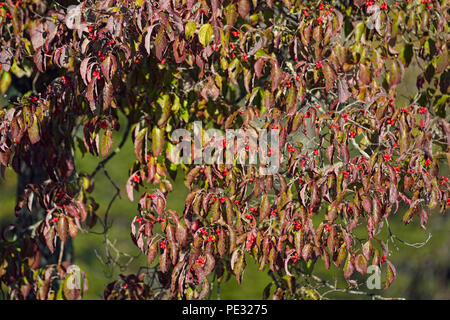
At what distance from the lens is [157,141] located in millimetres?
2246

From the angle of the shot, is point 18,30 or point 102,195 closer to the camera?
point 18,30

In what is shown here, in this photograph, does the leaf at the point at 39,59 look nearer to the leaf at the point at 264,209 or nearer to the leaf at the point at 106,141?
the leaf at the point at 106,141

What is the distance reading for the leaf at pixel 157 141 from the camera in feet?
7.36

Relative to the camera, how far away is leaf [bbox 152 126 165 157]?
2242 millimetres

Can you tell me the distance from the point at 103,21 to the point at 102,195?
4.58 metres

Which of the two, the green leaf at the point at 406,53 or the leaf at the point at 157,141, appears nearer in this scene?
the leaf at the point at 157,141

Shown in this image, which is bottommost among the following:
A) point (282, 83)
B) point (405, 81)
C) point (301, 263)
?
point (301, 263)

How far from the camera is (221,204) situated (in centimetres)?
209

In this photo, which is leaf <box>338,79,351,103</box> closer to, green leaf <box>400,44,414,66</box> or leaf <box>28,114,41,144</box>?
green leaf <box>400,44,414,66</box>

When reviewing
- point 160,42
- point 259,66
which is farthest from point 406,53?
point 160,42

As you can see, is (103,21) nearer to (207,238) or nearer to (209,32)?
(209,32)

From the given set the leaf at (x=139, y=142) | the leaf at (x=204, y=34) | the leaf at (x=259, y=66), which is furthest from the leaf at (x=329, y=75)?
the leaf at (x=139, y=142)

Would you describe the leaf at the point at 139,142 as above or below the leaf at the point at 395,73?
below
